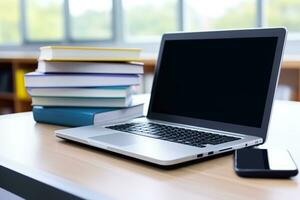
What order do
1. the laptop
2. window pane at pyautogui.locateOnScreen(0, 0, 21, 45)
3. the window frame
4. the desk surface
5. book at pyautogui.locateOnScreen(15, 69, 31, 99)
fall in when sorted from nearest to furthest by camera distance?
the desk surface → the laptop → the window frame → book at pyautogui.locateOnScreen(15, 69, 31, 99) → window pane at pyautogui.locateOnScreen(0, 0, 21, 45)

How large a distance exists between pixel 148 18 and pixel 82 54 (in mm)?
2793

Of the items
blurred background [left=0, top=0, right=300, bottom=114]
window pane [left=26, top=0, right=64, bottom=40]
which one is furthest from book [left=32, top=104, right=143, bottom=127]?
window pane [left=26, top=0, right=64, bottom=40]

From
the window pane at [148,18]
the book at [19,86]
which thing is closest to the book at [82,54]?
the window pane at [148,18]

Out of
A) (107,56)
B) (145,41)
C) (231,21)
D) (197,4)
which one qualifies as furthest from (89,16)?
(107,56)

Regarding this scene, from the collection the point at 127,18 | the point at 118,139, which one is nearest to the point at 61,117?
the point at 118,139

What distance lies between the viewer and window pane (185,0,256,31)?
2.97 meters

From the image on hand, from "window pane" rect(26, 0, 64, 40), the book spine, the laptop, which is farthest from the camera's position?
"window pane" rect(26, 0, 64, 40)

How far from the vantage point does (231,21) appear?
121 inches

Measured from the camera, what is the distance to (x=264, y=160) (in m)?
0.63

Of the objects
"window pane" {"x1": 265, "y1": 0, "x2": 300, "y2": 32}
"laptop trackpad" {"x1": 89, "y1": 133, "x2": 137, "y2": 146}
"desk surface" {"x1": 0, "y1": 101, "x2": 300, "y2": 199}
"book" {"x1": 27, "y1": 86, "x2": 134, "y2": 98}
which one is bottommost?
"desk surface" {"x1": 0, "y1": 101, "x2": 300, "y2": 199}

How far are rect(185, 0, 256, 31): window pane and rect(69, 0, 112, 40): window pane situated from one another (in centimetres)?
88

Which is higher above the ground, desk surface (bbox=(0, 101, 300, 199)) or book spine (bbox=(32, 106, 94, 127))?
book spine (bbox=(32, 106, 94, 127))

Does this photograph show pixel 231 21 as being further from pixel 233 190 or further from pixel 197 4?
pixel 233 190

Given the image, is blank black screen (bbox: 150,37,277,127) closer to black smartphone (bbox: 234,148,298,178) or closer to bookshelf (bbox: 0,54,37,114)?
black smartphone (bbox: 234,148,298,178)
